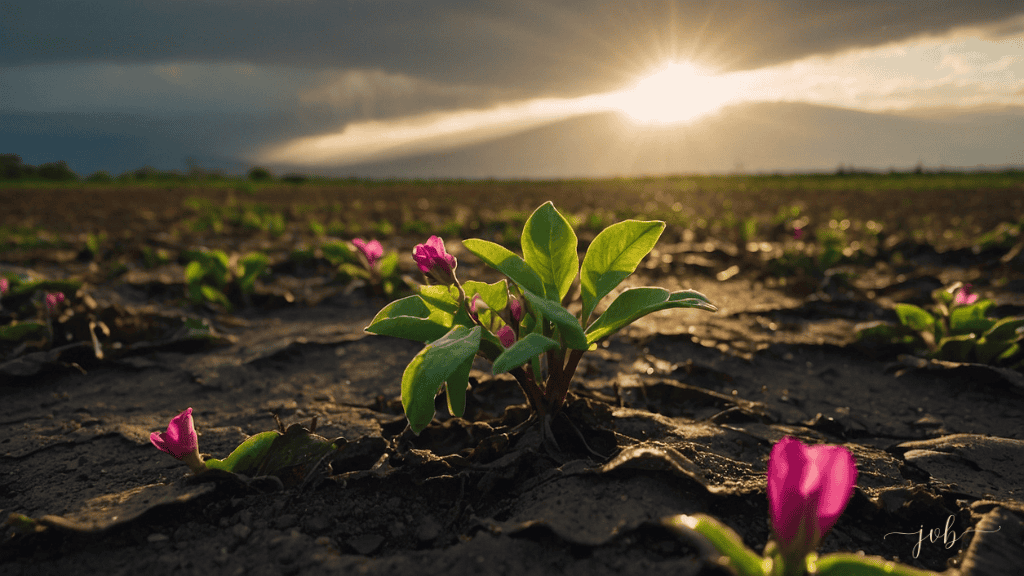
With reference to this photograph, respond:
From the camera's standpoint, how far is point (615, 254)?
4.95 feet

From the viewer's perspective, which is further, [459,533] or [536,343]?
[459,533]

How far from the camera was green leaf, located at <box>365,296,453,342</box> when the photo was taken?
4.38 ft

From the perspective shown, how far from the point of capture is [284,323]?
346 centimetres

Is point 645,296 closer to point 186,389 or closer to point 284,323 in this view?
point 186,389

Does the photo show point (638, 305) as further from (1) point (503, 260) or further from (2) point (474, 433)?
(2) point (474, 433)

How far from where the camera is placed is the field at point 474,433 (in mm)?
1175

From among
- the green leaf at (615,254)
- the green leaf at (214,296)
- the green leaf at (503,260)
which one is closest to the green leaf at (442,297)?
the green leaf at (503,260)

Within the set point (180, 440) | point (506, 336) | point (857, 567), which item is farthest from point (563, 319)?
point (180, 440)

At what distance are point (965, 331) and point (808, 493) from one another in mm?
2246

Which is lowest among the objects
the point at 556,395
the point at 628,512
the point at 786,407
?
the point at 786,407

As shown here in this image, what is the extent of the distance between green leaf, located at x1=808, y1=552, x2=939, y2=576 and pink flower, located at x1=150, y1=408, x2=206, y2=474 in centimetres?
134

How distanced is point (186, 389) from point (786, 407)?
98.0 inches

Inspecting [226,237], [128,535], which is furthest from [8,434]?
[226,237]

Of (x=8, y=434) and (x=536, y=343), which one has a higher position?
(x=536, y=343)
